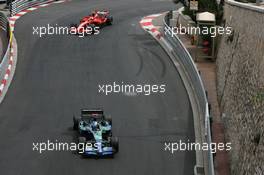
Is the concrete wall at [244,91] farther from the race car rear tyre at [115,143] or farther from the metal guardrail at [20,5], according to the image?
the metal guardrail at [20,5]

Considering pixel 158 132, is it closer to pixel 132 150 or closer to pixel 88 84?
pixel 132 150

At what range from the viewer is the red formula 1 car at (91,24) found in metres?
30.7

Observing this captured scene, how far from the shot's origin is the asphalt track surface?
16234 mm

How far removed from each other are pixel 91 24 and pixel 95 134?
51.3 feet

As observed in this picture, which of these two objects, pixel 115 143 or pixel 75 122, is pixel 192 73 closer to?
pixel 75 122

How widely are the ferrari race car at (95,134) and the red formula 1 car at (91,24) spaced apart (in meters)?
13.4

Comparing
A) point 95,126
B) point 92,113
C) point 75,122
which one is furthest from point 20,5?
point 95,126

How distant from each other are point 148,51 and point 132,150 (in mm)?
11256

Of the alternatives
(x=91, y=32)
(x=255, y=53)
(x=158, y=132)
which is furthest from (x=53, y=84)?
(x=255, y=53)

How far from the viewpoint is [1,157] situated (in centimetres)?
1662

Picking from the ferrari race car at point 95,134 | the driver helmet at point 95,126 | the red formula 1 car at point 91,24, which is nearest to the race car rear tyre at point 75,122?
the ferrari race car at point 95,134

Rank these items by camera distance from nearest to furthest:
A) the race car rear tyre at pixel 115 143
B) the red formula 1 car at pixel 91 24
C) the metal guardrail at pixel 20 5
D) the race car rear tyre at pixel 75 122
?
1. the race car rear tyre at pixel 115 143
2. the race car rear tyre at pixel 75 122
3. the red formula 1 car at pixel 91 24
4. the metal guardrail at pixel 20 5

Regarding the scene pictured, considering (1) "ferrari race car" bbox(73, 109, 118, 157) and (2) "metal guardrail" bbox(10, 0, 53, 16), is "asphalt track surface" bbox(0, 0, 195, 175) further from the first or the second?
(2) "metal guardrail" bbox(10, 0, 53, 16)

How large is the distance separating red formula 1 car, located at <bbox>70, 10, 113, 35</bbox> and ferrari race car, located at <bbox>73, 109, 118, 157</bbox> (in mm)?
13351
